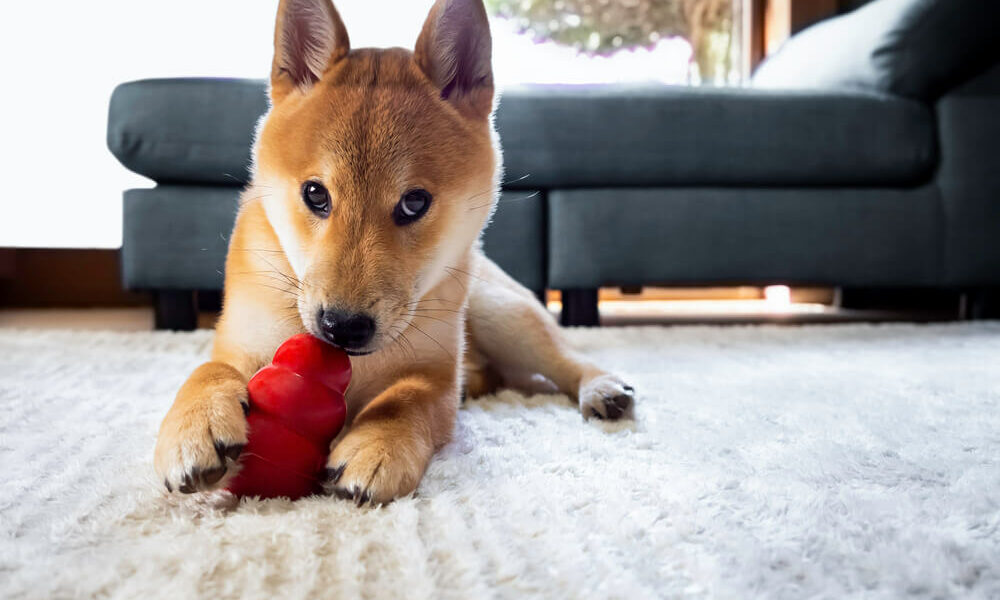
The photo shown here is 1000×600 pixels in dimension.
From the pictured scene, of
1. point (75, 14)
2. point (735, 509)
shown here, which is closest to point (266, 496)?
point (735, 509)

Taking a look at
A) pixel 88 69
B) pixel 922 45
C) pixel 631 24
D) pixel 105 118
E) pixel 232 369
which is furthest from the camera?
pixel 631 24

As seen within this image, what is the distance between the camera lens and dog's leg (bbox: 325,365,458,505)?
2.42ft

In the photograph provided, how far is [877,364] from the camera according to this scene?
1.70m

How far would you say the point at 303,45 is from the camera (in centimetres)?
104

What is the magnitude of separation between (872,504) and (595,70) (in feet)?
13.9

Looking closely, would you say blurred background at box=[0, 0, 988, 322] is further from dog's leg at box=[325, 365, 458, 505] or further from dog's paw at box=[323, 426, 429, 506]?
dog's paw at box=[323, 426, 429, 506]

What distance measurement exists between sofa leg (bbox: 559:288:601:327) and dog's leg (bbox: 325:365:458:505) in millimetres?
1568

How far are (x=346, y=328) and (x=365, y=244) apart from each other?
12 centimetres

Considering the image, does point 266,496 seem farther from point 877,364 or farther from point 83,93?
point 83,93

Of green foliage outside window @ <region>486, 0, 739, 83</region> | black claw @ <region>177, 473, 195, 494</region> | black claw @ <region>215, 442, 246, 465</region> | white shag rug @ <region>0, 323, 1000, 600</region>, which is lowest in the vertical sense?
white shag rug @ <region>0, 323, 1000, 600</region>

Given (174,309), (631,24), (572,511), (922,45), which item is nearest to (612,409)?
(572,511)

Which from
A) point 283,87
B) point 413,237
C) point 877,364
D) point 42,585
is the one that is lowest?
point 877,364

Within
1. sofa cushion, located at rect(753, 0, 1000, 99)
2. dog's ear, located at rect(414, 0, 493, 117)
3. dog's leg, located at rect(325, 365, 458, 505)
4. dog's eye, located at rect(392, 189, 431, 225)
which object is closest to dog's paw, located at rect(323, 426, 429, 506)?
dog's leg, located at rect(325, 365, 458, 505)

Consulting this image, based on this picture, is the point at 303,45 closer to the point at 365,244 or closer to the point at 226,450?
the point at 365,244
